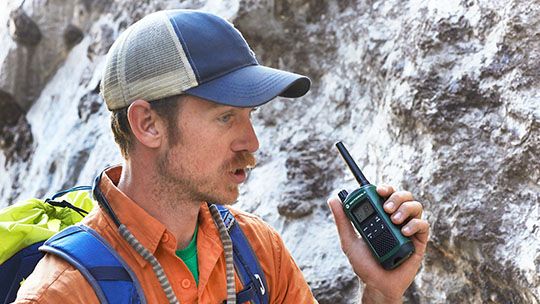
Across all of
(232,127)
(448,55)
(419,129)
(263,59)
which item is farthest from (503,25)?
(263,59)

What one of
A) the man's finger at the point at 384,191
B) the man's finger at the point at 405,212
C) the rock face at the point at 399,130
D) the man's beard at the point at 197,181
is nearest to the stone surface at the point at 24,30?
the rock face at the point at 399,130

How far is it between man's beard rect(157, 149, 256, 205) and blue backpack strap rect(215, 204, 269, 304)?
22cm

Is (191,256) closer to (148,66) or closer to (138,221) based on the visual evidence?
(138,221)

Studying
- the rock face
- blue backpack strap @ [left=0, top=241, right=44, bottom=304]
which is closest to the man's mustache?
blue backpack strap @ [left=0, top=241, right=44, bottom=304]

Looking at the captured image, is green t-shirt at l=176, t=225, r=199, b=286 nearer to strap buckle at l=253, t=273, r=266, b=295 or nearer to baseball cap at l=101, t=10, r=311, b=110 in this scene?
strap buckle at l=253, t=273, r=266, b=295

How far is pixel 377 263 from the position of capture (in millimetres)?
2625

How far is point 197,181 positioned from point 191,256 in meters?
0.27

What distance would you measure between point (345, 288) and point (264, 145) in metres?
1.39

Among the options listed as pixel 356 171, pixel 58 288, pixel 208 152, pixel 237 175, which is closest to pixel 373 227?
pixel 356 171

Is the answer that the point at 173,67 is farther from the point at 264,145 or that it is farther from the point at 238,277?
the point at 264,145

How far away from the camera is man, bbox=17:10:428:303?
239 cm

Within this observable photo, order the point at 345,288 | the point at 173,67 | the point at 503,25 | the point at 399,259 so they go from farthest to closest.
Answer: the point at 345,288 < the point at 503,25 < the point at 399,259 < the point at 173,67

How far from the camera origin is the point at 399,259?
255 centimetres

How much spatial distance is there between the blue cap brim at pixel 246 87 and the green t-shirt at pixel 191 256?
0.55 metres
